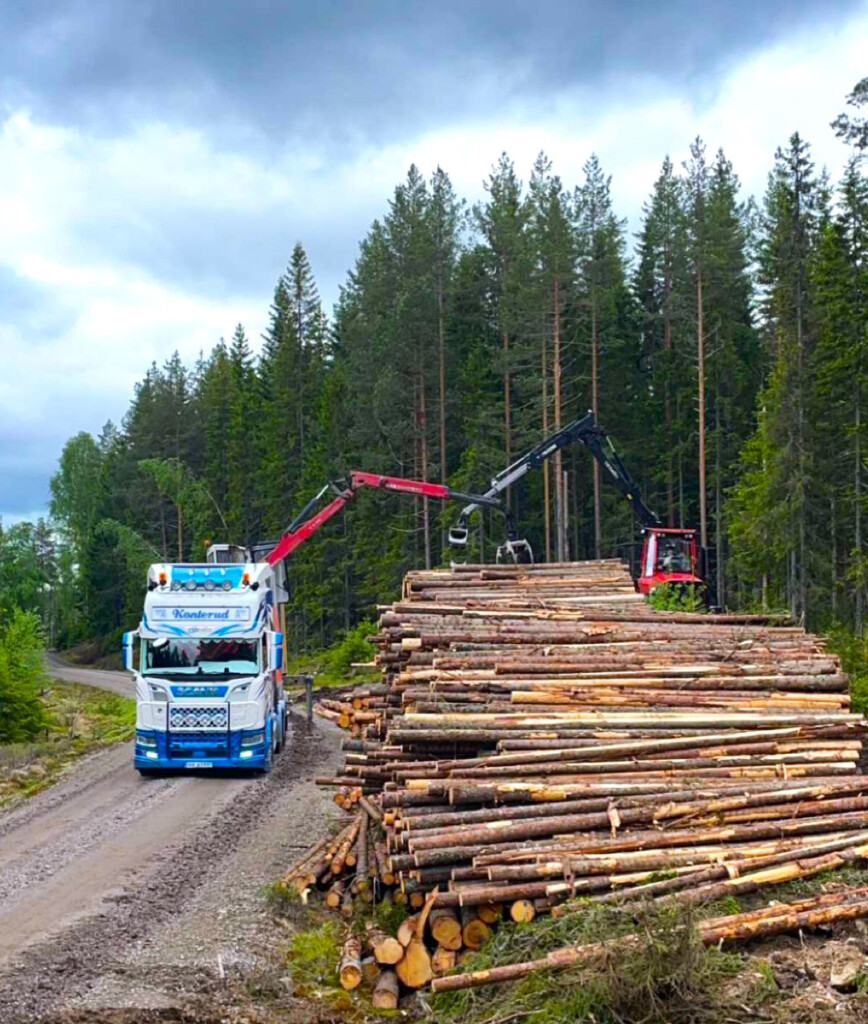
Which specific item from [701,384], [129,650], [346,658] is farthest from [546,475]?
[129,650]

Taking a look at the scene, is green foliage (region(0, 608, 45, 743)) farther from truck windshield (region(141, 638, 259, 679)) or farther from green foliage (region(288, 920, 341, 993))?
green foliage (region(288, 920, 341, 993))

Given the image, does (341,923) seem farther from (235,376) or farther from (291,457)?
(235,376)

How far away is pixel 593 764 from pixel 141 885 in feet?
17.4

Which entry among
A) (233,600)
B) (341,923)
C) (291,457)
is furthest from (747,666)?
(291,457)

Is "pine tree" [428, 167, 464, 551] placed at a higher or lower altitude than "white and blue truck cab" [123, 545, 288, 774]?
higher

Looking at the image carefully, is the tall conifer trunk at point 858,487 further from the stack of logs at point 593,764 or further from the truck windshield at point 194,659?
the truck windshield at point 194,659

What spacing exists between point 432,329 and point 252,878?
35.0 metres

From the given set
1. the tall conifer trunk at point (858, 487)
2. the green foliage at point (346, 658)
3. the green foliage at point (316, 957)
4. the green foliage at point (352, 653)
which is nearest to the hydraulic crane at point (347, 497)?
the green foliage at point (346, 658)

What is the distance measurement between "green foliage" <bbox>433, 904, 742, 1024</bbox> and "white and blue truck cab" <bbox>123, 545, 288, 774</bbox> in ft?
35.6

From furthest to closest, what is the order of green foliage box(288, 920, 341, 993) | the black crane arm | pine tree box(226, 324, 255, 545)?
pine tree box(226, 324, 255, 545), the black crane arm, green foliage box(288, 920, 341, 993)

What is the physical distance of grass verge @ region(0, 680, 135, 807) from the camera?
755 inches

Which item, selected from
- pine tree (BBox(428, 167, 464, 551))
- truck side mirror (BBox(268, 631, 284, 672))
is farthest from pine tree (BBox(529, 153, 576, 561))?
truck side mirror (BBox(268, 631, 284, 672))

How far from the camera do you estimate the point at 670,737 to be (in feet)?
32.6

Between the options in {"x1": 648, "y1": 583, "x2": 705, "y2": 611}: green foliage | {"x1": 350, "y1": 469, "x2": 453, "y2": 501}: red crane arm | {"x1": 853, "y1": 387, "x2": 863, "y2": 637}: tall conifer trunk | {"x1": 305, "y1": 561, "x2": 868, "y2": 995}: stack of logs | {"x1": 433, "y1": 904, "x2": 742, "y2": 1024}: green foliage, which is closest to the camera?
{"x1": 433, "y1": 904, "x2": 742, "y2": 1024}: green foliage
